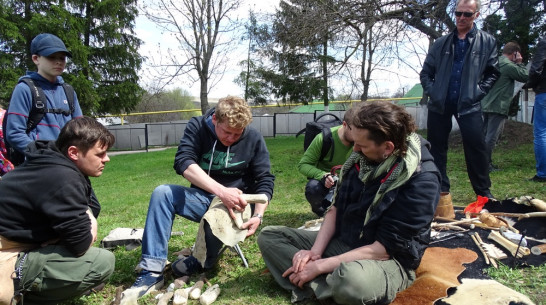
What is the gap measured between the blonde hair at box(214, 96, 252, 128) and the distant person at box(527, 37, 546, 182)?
4073 millimetres

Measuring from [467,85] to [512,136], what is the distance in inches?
267

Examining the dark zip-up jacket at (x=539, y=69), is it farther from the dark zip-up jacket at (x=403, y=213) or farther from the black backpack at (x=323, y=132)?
the dark zip-up jacket at (x=403, y=213)

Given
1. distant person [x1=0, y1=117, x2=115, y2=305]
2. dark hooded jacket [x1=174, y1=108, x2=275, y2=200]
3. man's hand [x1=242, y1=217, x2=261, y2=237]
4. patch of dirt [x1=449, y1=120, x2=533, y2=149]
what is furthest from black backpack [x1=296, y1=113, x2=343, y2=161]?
patch of dirt [x1=449, y1=120, x2=533, y2=149]

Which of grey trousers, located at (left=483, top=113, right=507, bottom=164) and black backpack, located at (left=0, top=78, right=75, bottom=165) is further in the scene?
grey trousers, located at (left=483, top=113, right=507, bottom=164)

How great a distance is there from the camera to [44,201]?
6.79 ft

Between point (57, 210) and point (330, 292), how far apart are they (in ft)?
4.91

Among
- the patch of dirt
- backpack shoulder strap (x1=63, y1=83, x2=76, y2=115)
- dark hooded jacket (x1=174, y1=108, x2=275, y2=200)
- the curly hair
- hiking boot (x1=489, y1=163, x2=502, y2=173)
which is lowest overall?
hiking boot (x1=489, y1=163, x2=502, y2=173)

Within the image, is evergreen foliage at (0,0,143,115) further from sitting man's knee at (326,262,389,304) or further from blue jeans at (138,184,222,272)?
sitting man's knee at (326,262,389,304)

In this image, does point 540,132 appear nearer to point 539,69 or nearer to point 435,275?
point 539,69

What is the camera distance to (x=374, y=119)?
2.05 m

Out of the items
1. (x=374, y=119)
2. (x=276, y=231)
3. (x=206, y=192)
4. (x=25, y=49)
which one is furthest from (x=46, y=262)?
(x=25, y=49)

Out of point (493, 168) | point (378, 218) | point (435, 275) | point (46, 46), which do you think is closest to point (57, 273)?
point (378, 218)

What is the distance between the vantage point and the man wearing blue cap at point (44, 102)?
125 inches

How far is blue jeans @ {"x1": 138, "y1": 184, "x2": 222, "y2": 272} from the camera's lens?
2650mm
